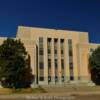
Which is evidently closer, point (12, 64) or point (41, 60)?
point (12, 64)

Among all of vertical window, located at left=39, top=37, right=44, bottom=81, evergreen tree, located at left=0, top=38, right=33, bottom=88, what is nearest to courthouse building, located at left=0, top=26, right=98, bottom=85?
vertical window, located at left=39, top=37, right=44, bottom=81

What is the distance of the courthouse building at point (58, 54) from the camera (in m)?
71.2

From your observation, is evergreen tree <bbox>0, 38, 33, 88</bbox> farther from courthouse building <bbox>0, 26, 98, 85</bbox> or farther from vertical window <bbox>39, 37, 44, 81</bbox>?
courthouse building <bbox>0, 26, 98, 85</bbox>

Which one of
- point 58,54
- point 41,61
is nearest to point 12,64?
point 41,61

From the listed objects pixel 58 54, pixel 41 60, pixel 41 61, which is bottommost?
pixel 41 61

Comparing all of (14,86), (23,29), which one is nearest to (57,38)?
(23,29)

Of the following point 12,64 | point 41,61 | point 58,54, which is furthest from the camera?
point 58,54

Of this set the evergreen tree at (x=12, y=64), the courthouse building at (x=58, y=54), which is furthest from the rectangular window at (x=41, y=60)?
the evergreen tree at (x=12, y=64)

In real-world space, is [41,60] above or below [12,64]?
above

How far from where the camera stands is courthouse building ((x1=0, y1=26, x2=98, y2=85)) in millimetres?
71250

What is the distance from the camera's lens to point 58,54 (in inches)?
2908

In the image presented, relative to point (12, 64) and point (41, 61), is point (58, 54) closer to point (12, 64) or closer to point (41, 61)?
point (41, 61)

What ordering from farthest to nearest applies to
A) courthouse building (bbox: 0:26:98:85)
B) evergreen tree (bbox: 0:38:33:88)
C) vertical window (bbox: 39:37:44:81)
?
courthouse building (bbox: 0:26:98:85) → vertical window (bbox: 39:37:44:81) → evergreen tree (bbox: 0:38:33:88)

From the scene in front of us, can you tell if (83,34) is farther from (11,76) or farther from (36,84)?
(11,76)
